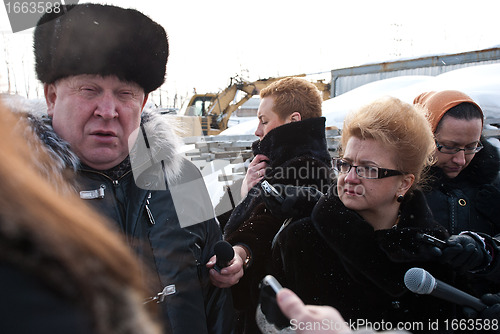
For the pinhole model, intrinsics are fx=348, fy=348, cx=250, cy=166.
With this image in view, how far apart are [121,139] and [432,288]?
1.34 meters

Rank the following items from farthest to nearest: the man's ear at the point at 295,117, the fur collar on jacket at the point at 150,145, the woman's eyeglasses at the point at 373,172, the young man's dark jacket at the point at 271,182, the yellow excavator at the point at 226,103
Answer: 1. the yellow excavator at the point at 226,103
2. the man's ear at the point at 295,117
3. the young man's dark jacket at the point at 271,182
4. the woman's eyeglasses at the point at 373,172
5. the fur collar on jacket at the point at 150,145

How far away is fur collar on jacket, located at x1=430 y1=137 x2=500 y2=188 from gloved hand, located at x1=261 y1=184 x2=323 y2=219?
2.48 feet

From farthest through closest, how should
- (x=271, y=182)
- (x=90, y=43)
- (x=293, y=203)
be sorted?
(x=271, y=182) → (x=293, y=203) → (x=90, y=43)

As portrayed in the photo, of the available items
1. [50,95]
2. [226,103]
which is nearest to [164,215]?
[50,95]

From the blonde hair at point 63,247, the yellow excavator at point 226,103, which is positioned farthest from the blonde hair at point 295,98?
the yellow excavator at point 226,103

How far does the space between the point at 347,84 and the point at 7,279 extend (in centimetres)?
1653

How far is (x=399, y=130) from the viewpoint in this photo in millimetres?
1663

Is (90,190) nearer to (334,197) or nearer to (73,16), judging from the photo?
(73,16)

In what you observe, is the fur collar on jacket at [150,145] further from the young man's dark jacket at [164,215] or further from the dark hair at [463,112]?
the dark hair at [463,112]

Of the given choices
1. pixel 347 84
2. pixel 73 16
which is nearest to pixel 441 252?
pixel 73 16

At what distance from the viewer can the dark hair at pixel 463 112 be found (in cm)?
210

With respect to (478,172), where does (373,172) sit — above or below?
above

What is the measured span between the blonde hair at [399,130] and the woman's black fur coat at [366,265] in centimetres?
19

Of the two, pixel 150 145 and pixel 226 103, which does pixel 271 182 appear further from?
pixel 226 103
